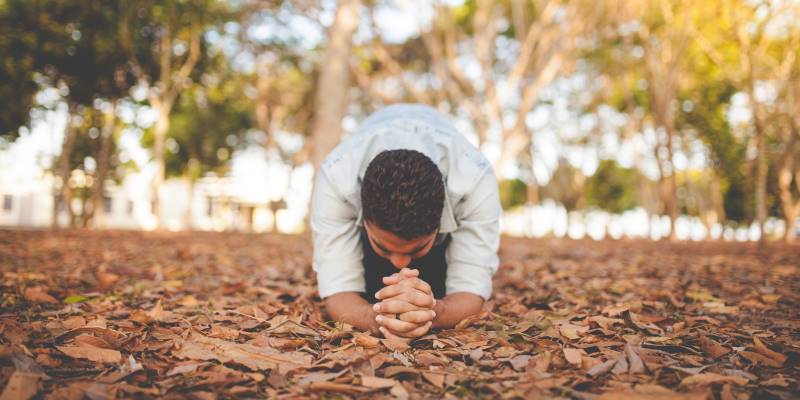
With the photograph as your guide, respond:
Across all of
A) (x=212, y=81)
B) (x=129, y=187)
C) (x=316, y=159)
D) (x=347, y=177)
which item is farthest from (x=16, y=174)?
(x=347, y=177)

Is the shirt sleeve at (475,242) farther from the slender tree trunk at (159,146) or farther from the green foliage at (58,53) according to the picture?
the green foliage at (58,53)

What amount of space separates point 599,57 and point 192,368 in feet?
50.4

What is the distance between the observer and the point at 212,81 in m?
17.4

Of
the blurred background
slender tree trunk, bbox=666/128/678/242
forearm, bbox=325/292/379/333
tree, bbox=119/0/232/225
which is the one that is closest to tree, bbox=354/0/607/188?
the blurred background

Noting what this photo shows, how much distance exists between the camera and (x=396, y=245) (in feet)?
7.84

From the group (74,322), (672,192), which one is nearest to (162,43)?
(672,192)

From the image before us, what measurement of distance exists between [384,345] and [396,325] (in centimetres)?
10

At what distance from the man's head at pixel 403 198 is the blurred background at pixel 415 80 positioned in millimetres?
4533

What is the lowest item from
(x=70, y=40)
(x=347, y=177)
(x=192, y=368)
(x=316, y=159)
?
(x=192, y=368)

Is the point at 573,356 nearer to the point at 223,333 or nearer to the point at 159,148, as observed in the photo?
the point at 223,333

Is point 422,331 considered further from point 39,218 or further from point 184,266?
point 39,218

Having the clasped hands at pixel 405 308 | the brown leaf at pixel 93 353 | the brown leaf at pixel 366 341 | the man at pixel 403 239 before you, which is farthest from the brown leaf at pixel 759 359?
the brown leaf at pixel 93 353

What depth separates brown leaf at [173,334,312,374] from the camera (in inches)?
79.4

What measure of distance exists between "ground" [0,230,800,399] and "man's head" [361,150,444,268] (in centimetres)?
50
